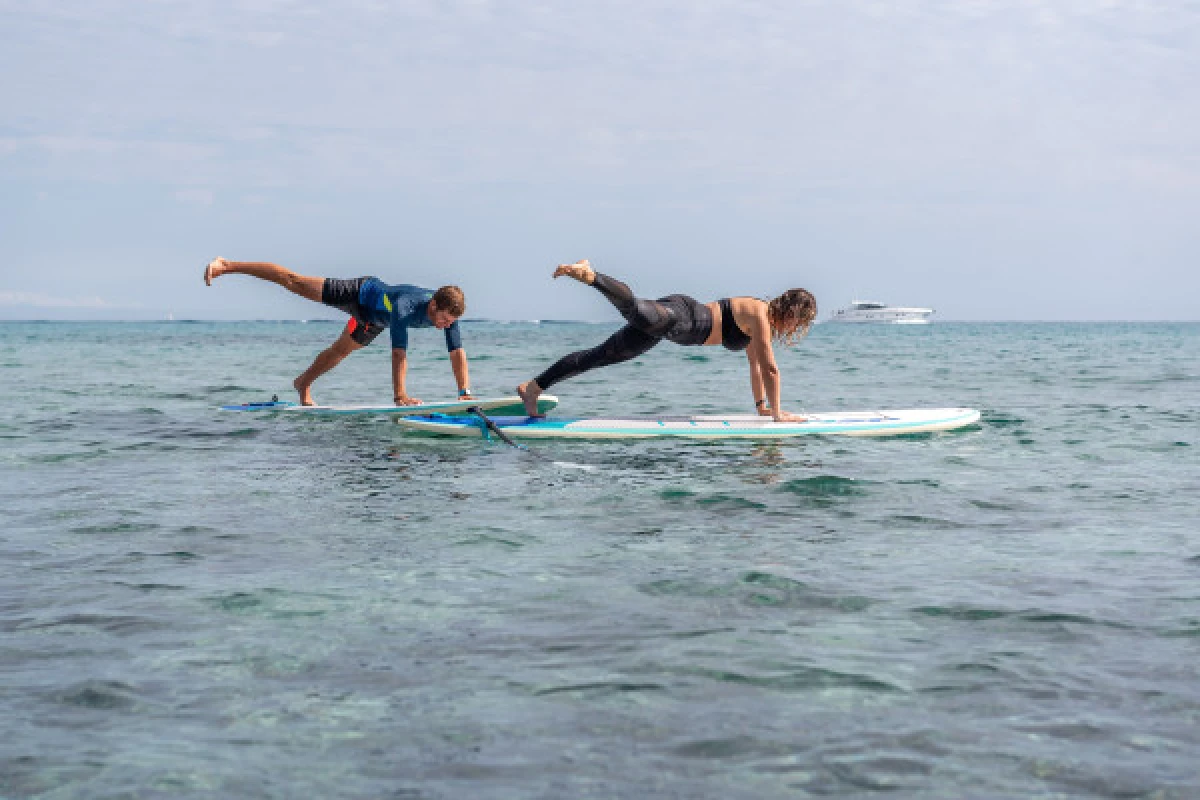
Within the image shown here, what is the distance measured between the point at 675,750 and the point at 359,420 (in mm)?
11051

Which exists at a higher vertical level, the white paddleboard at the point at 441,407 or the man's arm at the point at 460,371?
the man's arm at the point at 460,371

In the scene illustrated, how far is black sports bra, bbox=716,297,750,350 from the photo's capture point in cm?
1177

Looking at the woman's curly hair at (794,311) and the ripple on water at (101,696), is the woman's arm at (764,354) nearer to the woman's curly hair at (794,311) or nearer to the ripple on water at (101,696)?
the woman's curly hair at (794,311)

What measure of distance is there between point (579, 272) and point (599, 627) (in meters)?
5.58

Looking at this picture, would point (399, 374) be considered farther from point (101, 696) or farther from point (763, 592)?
point (101, 696)

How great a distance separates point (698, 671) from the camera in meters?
4.29

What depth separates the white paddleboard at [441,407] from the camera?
522 inches

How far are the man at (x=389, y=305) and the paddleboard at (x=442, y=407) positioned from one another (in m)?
0.18

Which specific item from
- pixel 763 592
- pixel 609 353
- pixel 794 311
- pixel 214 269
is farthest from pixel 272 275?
pixel 763 592

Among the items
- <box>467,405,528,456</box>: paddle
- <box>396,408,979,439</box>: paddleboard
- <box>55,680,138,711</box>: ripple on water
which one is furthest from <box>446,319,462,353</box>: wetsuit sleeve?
<box>55,680,138,711</box>: ripple on water

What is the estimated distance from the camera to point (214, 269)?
39.6ft

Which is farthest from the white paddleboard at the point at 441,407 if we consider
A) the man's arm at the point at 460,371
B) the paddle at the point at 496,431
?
the paddle at the point at 496,431

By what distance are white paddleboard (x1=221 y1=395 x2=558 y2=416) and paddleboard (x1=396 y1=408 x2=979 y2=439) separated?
0.39 m

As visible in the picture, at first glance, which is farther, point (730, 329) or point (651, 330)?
point (730, 329)
